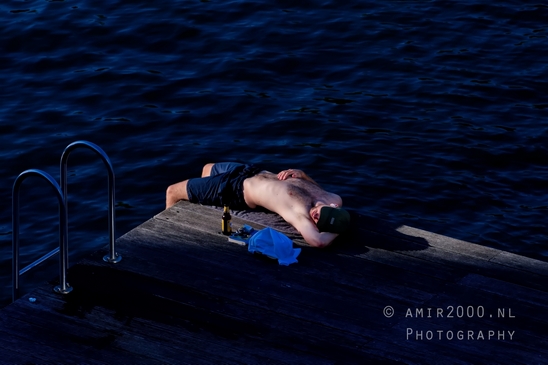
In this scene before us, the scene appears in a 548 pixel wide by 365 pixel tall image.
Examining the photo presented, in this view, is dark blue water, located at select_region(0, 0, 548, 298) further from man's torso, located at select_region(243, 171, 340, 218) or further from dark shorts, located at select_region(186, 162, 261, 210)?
man's torso, located at select_region(243, 171, 340, 218)

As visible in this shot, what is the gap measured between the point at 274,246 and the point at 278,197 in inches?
35.9

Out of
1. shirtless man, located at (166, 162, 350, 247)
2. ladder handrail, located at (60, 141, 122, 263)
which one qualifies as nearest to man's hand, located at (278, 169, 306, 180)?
shirtless man, located at (166, 162, 350, 247)

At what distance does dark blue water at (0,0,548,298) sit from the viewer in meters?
11.5

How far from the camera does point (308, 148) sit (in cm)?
1255

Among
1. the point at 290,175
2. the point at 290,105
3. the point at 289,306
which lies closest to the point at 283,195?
the point at 290,175

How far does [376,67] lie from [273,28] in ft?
6.69

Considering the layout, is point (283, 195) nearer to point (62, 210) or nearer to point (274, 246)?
point (274, 246)

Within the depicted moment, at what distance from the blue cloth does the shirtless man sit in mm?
257

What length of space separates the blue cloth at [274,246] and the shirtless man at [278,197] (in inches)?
10.1

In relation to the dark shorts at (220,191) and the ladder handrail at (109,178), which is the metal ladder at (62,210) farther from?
the dark shorts at (220,191)

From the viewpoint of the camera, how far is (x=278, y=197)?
9023 millimetres

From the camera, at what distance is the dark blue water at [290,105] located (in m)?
11.5

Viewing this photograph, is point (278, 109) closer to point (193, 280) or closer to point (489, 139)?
point (489, 139)

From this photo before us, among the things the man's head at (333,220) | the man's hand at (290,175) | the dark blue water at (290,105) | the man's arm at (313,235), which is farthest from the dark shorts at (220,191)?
the dark blue water at (290,105)
